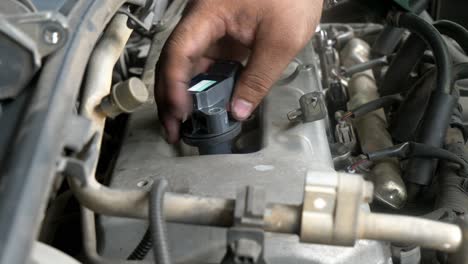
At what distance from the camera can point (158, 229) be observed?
507 millimetres

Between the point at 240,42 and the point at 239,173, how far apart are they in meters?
0.35

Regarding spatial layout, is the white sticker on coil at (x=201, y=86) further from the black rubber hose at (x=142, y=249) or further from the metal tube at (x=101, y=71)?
the black rubber hose at (x=142, y=249)

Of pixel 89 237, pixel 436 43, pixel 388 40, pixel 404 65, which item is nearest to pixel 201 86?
pixel 89 237

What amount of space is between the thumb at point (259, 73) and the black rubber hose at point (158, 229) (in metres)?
0.42

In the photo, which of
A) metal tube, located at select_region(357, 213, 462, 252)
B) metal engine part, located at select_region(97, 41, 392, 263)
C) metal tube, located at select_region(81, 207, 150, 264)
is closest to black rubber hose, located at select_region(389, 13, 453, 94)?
metal engine part, located at select_region(97, 41, 392, 263)

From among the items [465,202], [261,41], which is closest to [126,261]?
[261,41]

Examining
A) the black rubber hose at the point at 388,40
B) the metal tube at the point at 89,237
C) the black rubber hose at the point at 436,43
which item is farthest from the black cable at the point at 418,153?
the metal tube at the point at 89,237

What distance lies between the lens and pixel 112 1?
30.3 inches

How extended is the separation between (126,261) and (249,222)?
0.22 metres

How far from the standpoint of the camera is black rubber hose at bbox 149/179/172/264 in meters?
0.50

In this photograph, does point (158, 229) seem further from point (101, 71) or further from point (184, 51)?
point (184, 51)

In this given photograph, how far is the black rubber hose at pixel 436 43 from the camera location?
108 cm

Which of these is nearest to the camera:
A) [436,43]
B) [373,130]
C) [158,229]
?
[158,229]

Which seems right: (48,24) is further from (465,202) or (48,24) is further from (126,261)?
(465,202)
